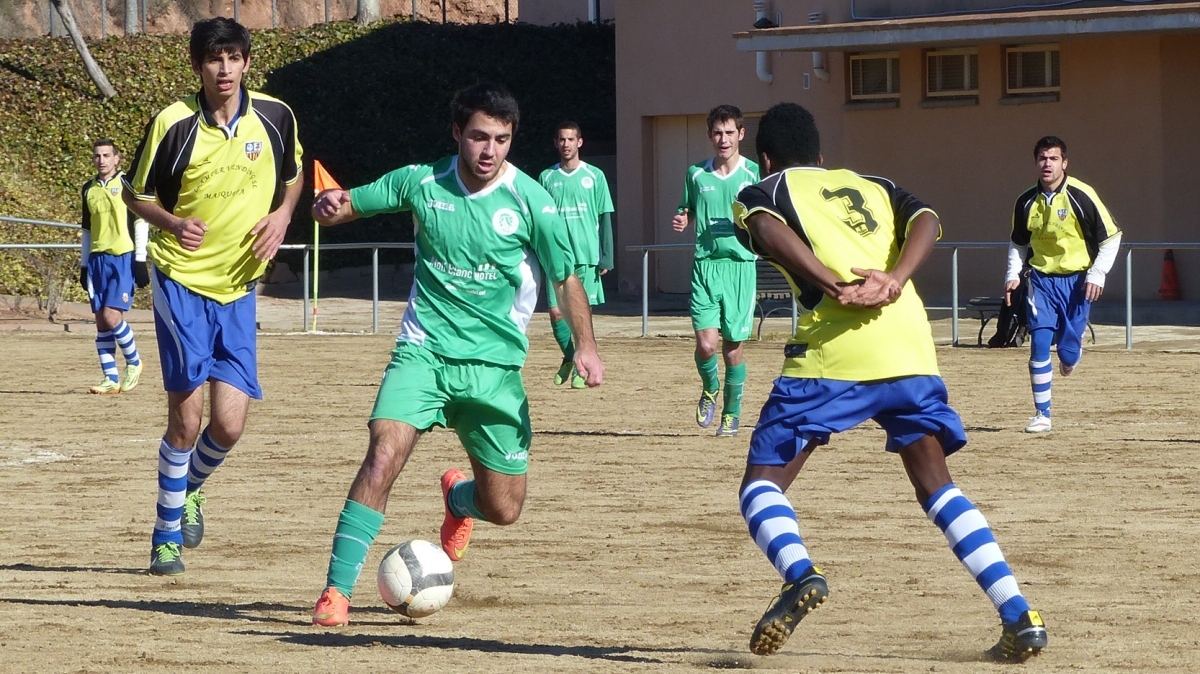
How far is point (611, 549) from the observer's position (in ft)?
26.6

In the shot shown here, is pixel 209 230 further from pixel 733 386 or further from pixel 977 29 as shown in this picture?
pixel 977 29

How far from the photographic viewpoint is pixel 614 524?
29.0ft

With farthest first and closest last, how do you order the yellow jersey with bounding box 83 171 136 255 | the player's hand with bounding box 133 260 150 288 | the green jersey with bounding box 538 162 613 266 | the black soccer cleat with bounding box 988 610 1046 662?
the green jersey with bounding box 538 162 613 266, the yellow jersey with bounding box 83 171 136 255, the player's hand with bounding box 133 260 150 288, the black soccer cleat with bounding box 988 610 1046 662

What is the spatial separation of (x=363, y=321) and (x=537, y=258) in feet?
59.2

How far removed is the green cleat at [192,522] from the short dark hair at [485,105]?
2.37 metres

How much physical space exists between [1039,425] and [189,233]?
716cm

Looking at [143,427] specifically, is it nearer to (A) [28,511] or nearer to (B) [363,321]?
(A) [28,511]

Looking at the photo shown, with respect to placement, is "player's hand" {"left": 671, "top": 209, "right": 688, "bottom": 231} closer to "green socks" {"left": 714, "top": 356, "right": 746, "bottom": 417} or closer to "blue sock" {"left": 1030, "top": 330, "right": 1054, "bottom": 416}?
"green socks" {"left": 714, "top": 356, "right": 746, "bottom": 417}

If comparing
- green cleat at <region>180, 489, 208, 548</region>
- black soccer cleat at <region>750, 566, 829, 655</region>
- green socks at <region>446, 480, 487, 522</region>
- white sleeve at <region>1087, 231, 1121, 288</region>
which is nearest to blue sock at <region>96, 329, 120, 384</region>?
green cleat at <region>180, 489, 208, 548</region>

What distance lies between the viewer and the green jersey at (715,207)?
12.6m

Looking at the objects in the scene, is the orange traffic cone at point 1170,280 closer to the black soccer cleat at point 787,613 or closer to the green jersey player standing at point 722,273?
the green jersey player standing at point 722,273

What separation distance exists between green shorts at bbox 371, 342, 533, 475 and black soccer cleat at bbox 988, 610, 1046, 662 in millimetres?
1894

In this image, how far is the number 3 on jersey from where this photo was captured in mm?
5895

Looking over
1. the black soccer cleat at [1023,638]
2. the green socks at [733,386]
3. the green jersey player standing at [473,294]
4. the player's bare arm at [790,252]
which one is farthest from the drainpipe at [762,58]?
the black soccer cleat at [1023,638]
